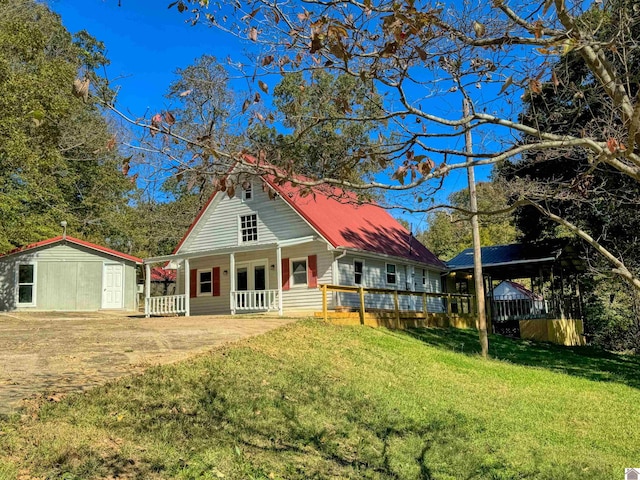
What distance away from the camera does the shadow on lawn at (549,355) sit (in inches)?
567

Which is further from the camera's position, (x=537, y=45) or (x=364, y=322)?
(x=364, y=322)

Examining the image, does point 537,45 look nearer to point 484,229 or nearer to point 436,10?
point 436,10

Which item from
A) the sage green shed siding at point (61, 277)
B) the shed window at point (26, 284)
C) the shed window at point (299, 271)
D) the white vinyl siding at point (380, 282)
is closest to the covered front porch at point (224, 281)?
the shed window at point (299, 271)

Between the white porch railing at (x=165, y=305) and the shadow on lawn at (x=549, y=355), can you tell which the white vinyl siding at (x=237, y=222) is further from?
the shadow on lawn at (x=549, y=355)

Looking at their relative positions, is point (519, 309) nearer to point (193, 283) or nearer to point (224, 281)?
point (224, 281)

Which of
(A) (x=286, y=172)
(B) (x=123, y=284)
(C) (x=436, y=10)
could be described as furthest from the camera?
(B) (x=123, y=284)

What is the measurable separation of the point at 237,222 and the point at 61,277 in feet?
29.6

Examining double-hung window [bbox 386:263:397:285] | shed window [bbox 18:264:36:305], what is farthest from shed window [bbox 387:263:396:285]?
shed window [bbox 18:264:36:305]

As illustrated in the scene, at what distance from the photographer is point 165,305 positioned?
21.3m

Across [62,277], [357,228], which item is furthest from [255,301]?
[62,277]

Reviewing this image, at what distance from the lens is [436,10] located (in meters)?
4.08

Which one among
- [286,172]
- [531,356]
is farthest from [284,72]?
[531,356]

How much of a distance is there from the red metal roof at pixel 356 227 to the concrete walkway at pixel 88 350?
16.2 ft

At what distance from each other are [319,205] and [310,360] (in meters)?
12.0
